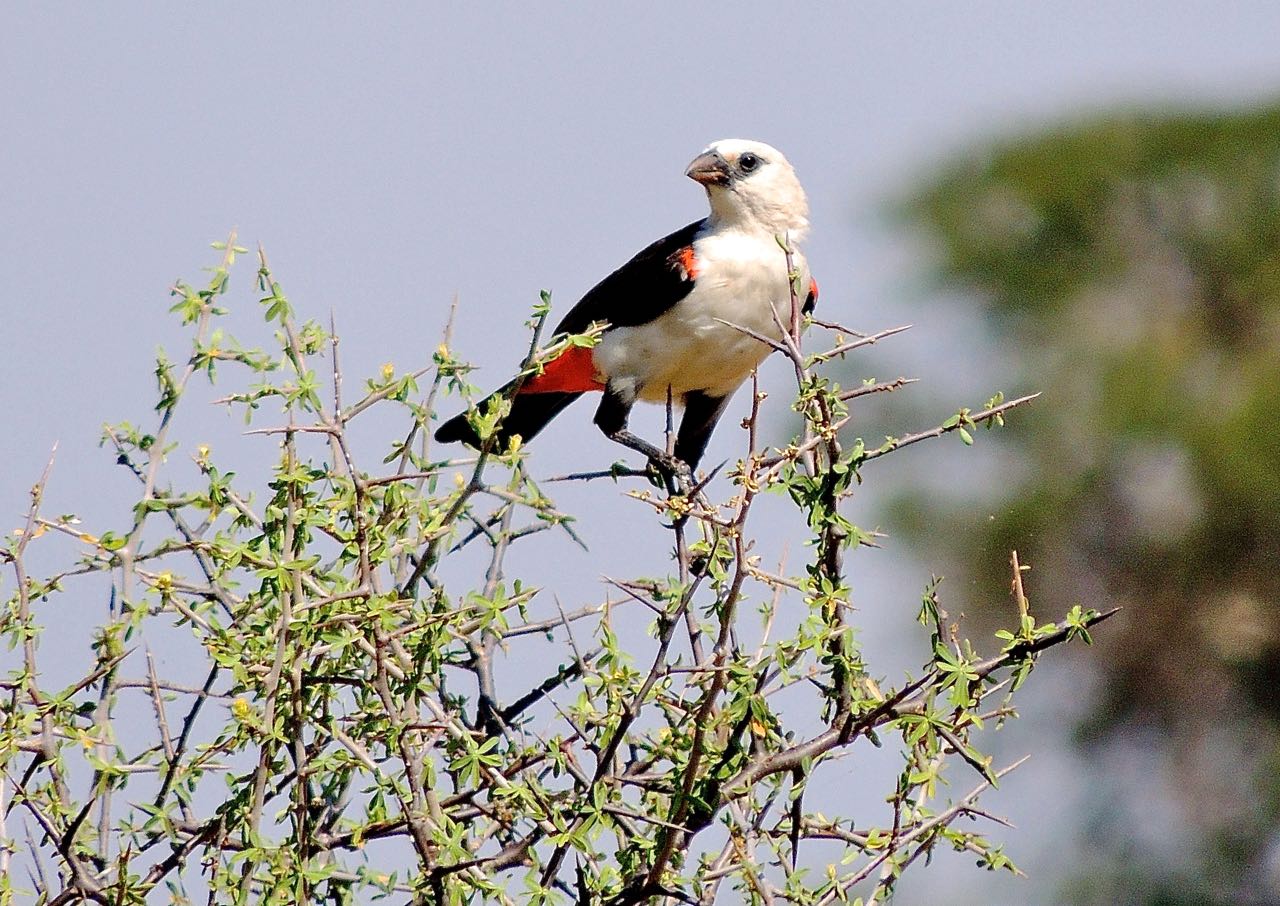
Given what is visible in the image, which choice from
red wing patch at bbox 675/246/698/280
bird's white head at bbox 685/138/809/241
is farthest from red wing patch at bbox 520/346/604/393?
bird's white head at bbox 685/138/809/241

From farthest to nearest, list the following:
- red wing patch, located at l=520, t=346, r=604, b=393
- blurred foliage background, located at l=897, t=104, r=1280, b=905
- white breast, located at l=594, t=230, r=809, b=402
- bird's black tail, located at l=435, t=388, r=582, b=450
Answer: blurred foliage background, located at l=897, t=104, r=1280, b=905 < bird's black tail, located at l=435, t=388, r=582, b=450 < red wing patch, located at l=520, t=346, r=604, b=393 < white breast, located at l=594, t=230, r=809, b=402

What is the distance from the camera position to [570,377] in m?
4.74

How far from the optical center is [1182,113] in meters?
21.5

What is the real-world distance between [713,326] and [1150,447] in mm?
15346

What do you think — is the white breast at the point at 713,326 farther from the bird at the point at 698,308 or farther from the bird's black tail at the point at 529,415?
the bird's black tail at the point at 529,415

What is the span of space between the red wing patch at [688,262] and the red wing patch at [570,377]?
32 centimetres

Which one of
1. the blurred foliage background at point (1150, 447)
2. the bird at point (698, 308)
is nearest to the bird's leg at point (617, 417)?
the bird at point (698, 308)

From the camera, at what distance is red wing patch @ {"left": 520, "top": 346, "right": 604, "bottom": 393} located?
181 inches

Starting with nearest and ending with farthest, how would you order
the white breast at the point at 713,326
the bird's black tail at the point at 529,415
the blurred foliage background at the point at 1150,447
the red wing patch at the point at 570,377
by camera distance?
the white breast at the point at 713,326 < the red wing patch at the point at 570,377 < the bird's black tail at the point at 529,415 < the blurred foliage background at the point at 1150,447

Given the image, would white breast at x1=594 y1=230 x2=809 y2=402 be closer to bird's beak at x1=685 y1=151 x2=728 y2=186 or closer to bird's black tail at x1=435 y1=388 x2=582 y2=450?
bird's beak at x1=685 y1=151 x2=728 y2=186

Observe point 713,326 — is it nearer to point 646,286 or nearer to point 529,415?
point 646,286

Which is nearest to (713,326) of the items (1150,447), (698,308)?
(698,308)

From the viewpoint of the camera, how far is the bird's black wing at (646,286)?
4.46 meters

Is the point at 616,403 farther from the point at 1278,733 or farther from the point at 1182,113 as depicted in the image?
the point at 1182,113
